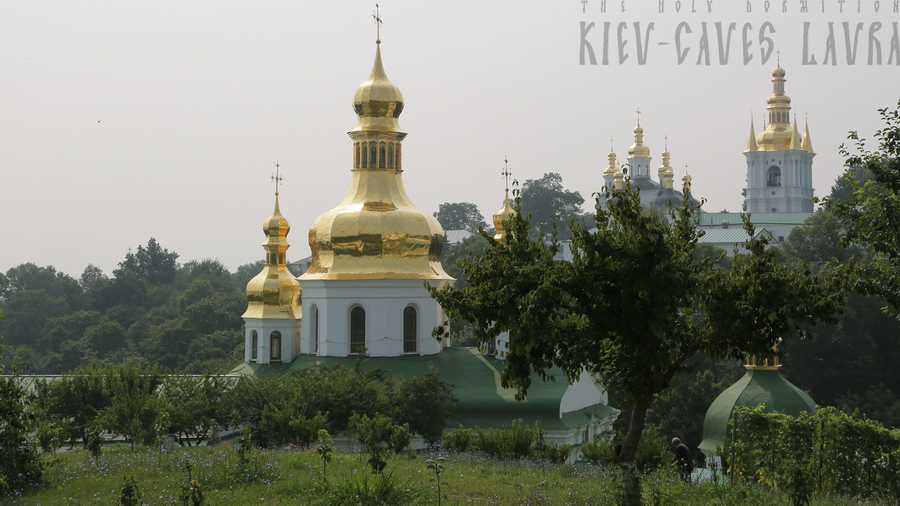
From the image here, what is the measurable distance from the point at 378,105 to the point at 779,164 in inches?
3050

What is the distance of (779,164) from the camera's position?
10019cm

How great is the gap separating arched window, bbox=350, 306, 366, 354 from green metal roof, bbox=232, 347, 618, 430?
451 millimetres

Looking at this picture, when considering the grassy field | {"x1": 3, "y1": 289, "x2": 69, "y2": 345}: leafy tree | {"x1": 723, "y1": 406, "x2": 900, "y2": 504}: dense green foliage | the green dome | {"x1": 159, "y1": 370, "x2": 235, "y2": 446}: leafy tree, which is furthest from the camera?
{"x1": 3, "y1": 289, "x2": 69, "y2": 345}: leafy tree

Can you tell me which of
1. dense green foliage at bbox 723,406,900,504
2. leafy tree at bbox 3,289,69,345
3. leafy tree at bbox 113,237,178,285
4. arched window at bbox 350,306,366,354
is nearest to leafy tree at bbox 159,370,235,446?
arched window at bbox 350,306,366,354

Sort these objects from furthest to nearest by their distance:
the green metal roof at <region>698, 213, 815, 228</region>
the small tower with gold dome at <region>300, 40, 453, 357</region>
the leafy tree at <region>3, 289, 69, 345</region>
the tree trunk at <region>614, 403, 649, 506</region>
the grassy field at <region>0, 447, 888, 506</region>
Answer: the green metal roof at <region>698, 213, 815, 228</region> < the leafy tree at <region>3, 289, 69, 345</region> < the small tower with gold dome at <region>300, 40, 453, 357</region> < the grassy field at <region>0, 447, 888, 506</region> < the tree trunk at <region>614, 403, 649, 506</region>

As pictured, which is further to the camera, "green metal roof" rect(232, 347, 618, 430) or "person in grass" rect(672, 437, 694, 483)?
"green metal roof" rect(232, 347, 618, 430)

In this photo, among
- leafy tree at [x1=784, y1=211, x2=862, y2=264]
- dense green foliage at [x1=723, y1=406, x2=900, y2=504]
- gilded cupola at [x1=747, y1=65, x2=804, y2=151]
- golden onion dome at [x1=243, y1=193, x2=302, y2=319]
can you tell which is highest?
gilded cupola at [x1=747, y1=65, x2=804, y2=151]

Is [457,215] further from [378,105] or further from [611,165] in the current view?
[378,105]

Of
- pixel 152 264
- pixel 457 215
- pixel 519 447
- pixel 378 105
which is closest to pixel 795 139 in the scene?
pixel 457 215

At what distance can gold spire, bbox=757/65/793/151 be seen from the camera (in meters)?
98.4

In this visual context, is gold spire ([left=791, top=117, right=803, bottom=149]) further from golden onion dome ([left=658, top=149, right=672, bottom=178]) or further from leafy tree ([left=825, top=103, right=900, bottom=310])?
leafy tree ([left=825, top=103, right=900, bottom=310])

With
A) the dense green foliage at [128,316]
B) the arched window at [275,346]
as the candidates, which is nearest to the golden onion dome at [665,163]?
the dense green foliage at [128,316]

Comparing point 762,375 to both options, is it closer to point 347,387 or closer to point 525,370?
point 347,387

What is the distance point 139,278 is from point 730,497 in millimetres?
82173
